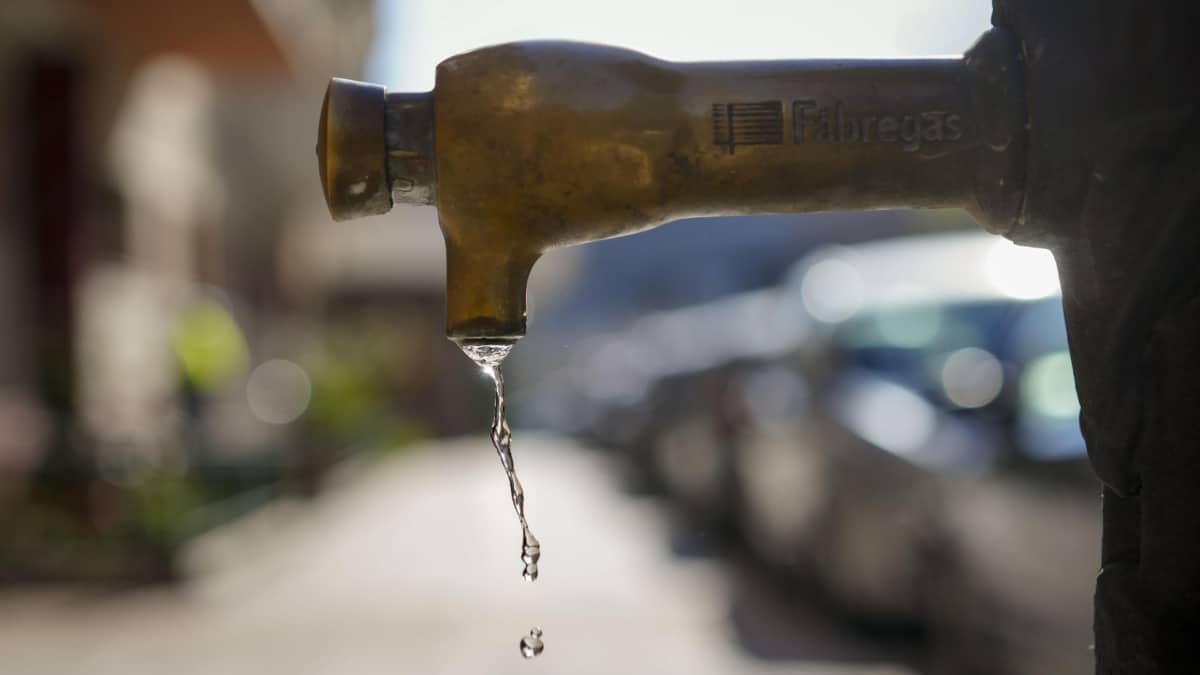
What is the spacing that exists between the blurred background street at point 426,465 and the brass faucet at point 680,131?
2.93 meters

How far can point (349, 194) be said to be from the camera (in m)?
0.97

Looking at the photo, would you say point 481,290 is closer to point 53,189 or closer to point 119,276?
point 53,189

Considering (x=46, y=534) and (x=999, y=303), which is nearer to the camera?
(x=999, y=303)

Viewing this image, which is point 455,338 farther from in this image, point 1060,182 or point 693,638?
point 693,638

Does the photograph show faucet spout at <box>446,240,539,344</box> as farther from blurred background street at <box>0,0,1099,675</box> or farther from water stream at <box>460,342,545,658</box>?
blurred background street at <box>0,0,1099,675</box>

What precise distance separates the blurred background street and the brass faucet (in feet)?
9.61

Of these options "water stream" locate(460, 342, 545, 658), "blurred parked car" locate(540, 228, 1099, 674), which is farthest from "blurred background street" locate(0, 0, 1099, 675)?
"water stream" locate(460, 342, 545, 658)

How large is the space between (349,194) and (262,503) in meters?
8.88

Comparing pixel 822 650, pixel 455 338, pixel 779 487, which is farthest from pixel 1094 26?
pixel 779 487

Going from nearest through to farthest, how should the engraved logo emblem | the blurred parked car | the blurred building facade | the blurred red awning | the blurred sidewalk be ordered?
the engraved logo emblem → the blurred parked car → the blurred sidewalk → the blurred building facade → the blurred red awning

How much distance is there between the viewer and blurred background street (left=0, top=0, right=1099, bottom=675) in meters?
4.98

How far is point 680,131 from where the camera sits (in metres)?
0.96

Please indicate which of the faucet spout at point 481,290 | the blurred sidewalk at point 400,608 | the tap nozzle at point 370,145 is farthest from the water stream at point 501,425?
the blurred sidewalk at point 400,608

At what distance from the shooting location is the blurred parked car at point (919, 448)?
13.2 feet
